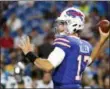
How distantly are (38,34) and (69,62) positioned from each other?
7.37m

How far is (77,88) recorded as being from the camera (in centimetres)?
610

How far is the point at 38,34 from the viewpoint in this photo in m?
13.3

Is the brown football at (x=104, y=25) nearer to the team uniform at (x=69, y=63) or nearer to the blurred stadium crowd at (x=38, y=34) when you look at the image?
the team uniform at (x=69, y=63)

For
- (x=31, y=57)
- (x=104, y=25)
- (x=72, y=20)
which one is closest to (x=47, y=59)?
(x=31, y=57)

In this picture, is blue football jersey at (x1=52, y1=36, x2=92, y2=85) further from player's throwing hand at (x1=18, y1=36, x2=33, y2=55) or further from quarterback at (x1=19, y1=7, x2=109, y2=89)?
player's throwing hand at (x1=18, y1=36, x2=33, y2=55)

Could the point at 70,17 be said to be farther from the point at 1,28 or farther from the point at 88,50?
the point at 1,28

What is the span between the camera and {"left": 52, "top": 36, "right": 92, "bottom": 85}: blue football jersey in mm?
5926

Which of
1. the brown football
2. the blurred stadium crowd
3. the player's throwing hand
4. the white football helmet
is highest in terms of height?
the white football helmet

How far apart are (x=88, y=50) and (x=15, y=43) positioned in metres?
6.85

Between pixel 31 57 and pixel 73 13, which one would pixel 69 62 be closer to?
pixel 31 57

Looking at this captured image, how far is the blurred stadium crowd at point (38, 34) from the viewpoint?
1164 cm

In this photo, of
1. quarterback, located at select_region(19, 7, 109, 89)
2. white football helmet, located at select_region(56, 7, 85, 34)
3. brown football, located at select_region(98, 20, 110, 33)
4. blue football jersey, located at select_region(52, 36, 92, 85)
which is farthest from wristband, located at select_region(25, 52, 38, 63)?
brown football, located at select_region(98, 20, 110, 33)

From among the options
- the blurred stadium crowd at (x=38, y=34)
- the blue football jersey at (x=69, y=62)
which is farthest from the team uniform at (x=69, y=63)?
the blurred stadium crowd at (x=38, y=34)

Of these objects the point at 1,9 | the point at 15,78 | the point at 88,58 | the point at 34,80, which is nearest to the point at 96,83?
the point at 34,80
